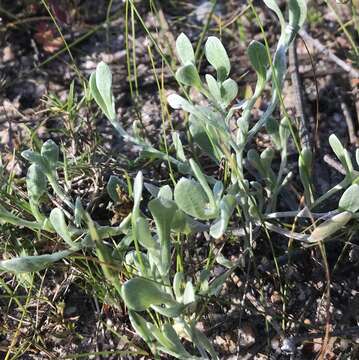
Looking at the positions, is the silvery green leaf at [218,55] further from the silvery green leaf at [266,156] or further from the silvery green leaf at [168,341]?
the silvery green leaf at [168,341]

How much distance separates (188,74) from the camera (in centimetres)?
133

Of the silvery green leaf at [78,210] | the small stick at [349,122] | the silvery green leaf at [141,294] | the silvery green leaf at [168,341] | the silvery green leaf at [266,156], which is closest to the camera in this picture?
the silvery green leaf at [141,294]

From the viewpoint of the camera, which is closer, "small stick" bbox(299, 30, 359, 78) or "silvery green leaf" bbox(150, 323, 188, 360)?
"silvery green leaf" bbox(150, 323, 188, 360)

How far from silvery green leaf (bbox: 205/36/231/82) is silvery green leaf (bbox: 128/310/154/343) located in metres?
0.54

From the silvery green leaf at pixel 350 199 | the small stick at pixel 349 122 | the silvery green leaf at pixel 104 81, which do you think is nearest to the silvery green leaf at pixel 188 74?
the silvery green leaf at pixel 104 81

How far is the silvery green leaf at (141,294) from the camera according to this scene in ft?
3.77

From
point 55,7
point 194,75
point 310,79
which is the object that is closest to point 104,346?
point 194,75

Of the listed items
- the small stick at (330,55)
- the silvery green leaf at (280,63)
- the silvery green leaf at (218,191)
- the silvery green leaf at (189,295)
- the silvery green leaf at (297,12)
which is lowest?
the silvery green leaf at (189,295)

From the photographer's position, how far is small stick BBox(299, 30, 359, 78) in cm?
190

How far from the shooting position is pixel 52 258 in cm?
132

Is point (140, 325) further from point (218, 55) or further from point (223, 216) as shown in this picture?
point (218, 55)

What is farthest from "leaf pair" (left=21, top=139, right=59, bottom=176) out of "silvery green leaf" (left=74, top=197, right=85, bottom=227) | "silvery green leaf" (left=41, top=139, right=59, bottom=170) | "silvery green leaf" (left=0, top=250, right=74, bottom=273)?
"silvery green leaf" (left=0, top=250, right=74, bottom=273)

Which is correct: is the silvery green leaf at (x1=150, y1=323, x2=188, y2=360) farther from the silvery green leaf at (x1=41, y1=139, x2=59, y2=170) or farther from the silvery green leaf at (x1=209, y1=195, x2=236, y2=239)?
the silvery green leaf at (x1=41, y1=139, x2=59, y2=170)

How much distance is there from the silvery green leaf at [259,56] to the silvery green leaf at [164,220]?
40 centimetres
